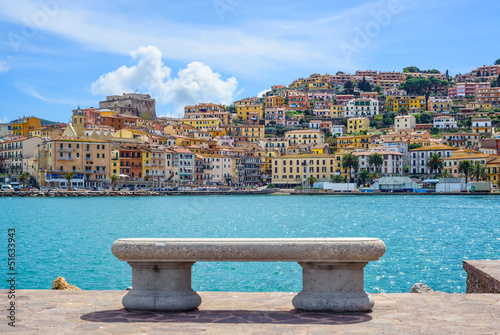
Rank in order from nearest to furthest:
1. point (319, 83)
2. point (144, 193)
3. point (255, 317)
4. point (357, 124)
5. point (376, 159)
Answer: point (255, 317), point (144, 193), point (376, 159), point (357, 124), point (319, 83)

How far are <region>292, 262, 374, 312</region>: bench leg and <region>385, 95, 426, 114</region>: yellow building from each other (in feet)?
535

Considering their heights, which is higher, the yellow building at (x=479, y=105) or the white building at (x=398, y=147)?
the yellow building at (x=479, y=105)

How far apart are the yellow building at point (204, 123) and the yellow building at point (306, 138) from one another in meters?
20.3

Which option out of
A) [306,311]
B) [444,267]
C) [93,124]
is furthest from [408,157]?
[306,311]

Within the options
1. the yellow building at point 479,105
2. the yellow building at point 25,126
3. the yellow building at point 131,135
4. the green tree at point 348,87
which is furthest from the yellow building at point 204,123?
the yellow building at point 479,105

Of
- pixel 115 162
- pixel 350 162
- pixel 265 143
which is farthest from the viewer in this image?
pixel 265 143

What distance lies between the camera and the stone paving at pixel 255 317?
5434 millimetres

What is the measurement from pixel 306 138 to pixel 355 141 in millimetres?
10578

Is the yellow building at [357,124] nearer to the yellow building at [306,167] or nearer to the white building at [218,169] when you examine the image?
the yellow building at [306,167]

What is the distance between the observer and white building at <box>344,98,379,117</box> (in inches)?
6171

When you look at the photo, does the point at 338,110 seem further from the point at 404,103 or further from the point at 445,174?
the point at 445,174

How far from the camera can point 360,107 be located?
515ft

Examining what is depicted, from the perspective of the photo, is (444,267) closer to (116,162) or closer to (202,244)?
(202,244)

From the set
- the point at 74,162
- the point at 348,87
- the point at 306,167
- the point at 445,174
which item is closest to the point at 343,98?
the point at 348,87
